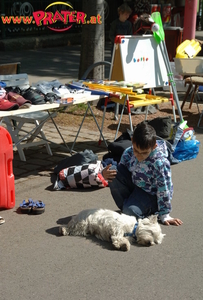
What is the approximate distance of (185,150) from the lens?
261 inches

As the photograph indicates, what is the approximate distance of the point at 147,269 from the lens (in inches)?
149

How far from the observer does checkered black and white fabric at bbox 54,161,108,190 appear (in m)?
5.46

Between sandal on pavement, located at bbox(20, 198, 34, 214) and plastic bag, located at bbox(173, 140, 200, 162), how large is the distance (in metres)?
2.40

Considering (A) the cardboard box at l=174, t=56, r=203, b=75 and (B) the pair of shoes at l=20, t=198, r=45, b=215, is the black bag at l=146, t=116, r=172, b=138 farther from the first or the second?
(A) the cardboard box at l=174, t=56, r=203, b=75

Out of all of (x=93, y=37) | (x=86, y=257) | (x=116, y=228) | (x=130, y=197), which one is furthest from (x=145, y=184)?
(x=93, y=37)

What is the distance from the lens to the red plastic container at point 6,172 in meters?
4.81

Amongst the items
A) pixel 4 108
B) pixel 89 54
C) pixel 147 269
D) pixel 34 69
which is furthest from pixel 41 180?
pixel 34 69

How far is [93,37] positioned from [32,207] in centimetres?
512

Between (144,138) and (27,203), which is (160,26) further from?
(27,203)

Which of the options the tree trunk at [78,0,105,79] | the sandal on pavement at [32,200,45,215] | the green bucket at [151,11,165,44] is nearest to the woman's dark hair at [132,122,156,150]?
the sandal on pavement at [32,200,45,215]

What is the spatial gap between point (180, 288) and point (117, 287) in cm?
44

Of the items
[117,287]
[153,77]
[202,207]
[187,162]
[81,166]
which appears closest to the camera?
[117,287]

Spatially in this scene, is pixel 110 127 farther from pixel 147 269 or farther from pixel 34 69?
pixel 34 69

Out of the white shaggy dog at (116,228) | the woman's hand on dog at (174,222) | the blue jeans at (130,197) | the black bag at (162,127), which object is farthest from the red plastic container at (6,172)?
the black bag at (162,127)
